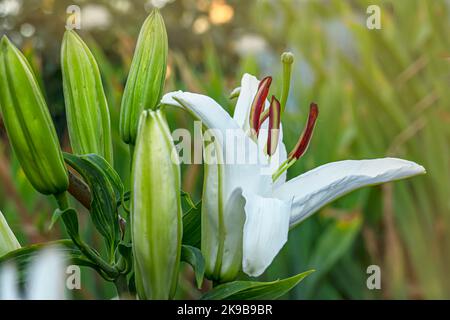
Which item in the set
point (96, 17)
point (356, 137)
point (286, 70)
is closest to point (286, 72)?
point (286, 70)

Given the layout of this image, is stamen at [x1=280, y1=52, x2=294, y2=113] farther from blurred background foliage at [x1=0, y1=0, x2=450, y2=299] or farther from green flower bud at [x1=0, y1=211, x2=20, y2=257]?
blurred background foliage at [x1=0, y1=0, x2=450, y2=299]

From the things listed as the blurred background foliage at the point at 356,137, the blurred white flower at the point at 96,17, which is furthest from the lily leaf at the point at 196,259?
the blurred white flower at the point at 96,17

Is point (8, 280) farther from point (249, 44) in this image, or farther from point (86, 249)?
point (249, 44)

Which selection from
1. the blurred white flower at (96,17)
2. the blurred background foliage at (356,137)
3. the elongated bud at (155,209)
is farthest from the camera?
the blurred white flower at (96,17)

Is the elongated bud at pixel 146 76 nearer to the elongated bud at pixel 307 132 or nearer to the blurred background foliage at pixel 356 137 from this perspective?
the elongated bud at pixel 307 132

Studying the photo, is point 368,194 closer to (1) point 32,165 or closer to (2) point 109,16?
(1) point 32,165

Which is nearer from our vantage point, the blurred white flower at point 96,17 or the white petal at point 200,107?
the white petal at point 200,107

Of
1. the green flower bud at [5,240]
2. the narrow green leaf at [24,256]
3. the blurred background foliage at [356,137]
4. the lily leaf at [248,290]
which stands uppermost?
the blurred background foliage at [356,137]
